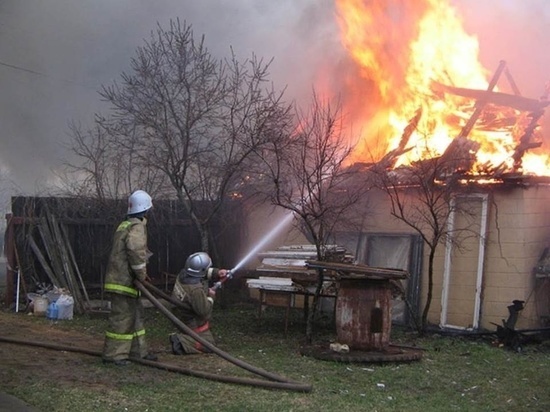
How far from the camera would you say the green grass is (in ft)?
16.5

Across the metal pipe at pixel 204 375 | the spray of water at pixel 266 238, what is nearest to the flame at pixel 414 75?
the spray of water at pixel 266 238

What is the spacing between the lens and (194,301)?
7211mm

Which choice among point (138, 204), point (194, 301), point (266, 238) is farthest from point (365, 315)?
point (266, 238)

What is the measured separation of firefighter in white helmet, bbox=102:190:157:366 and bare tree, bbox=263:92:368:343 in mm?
2117

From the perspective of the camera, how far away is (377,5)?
14.0m

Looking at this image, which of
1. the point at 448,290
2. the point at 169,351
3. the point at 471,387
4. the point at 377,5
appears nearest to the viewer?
the point at 471,387

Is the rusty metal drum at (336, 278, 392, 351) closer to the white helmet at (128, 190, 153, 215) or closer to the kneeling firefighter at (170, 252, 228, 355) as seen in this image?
the kneeling firefighter at (170, 252, 228, 355)

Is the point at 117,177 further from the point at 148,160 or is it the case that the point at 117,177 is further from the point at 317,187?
the point at 317,187

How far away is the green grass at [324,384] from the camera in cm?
503

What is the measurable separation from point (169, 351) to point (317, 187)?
117 inches

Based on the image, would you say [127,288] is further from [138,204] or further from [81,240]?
[81,240]

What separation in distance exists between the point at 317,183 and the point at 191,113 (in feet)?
8.52

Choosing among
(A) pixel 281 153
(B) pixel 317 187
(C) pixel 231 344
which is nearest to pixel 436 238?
(B) pixel 317 187

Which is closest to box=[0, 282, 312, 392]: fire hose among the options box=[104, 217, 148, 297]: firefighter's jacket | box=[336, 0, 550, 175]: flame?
box=[104, 217, 148, 297]: firefighter's jacket
